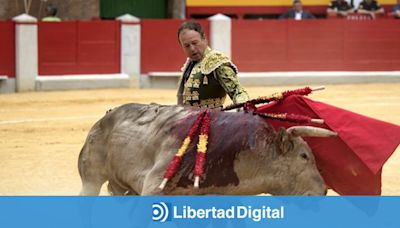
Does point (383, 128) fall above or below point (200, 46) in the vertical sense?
below

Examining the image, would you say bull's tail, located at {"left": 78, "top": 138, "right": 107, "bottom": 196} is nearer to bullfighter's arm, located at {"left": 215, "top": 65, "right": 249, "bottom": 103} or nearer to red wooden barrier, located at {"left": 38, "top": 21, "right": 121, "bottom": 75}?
bullfighter's arm, located at {"left": 215, "top": 65, "right": 249, "bottom": 103}

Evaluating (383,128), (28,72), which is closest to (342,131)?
(383,128)

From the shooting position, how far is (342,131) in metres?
3.90

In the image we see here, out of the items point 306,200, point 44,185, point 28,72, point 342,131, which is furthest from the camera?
point 28,72

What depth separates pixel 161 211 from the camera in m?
3.28

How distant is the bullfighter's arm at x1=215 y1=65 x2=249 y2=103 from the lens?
163 inches

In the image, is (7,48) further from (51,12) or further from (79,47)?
(51,12)

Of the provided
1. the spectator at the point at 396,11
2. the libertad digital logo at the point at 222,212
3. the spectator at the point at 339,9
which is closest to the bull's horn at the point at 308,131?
the libertad digital logo at the point at 222,212

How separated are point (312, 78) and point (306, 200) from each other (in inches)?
429

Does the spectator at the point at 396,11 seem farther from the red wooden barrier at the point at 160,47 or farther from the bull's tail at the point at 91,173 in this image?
the bull's tail at the point at 91,173

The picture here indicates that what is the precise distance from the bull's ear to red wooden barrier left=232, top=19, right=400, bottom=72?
34.2 feet

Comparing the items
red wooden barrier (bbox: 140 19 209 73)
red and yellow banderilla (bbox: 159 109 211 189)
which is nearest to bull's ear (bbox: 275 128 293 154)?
red and yellow banderilla (bbox: 159 109 211 189)

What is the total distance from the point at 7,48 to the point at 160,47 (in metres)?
2.18

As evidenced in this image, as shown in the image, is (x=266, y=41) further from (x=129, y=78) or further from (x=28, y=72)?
(x=28, y=72)
